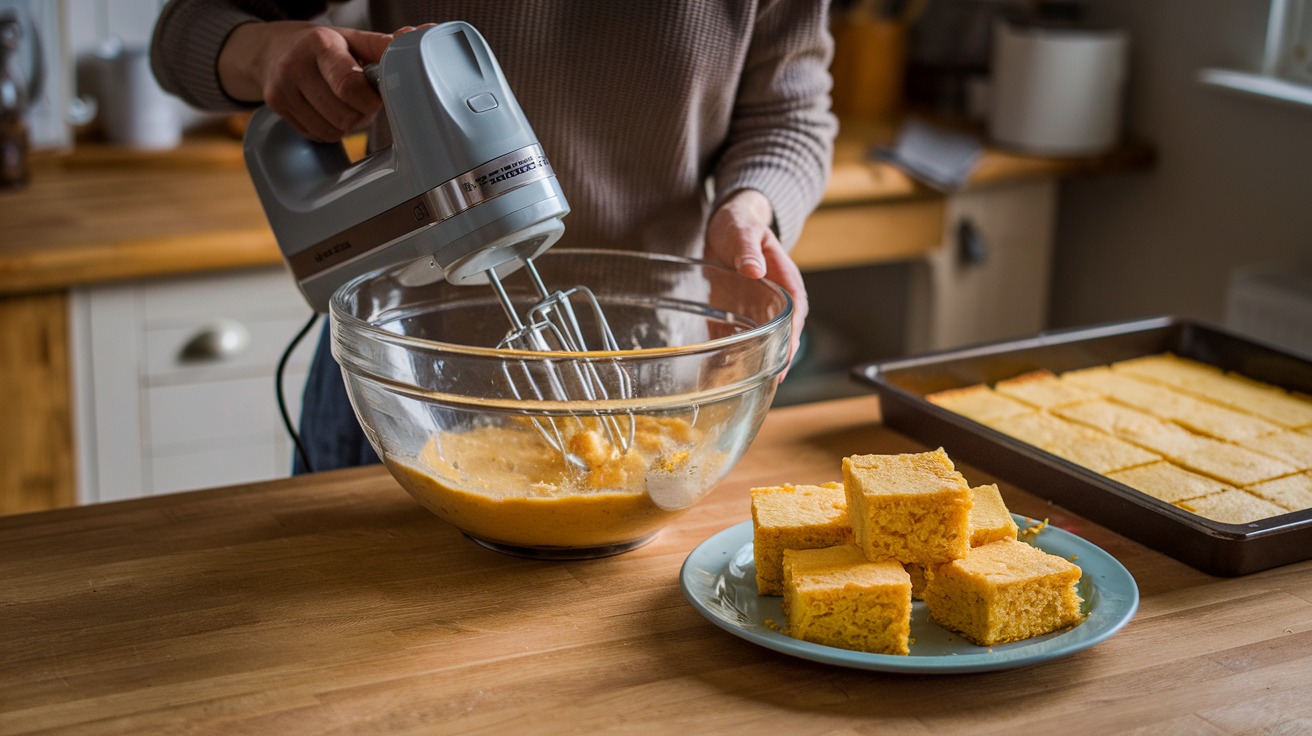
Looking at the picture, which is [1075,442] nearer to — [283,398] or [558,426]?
[558,426]

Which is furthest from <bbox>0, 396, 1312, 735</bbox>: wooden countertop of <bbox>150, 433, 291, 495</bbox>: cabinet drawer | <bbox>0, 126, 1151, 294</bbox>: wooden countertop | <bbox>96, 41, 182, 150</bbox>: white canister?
<bbox>96, 41, 182, 150</bbox>: white canister

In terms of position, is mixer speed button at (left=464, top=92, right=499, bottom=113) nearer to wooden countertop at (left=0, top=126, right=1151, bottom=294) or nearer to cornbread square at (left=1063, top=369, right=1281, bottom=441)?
cornbread square at (left=1063, top=369, right=1281, bottom=441)

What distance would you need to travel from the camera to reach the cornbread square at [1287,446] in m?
1.06

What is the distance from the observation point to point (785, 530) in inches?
31.5

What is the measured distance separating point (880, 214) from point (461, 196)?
4.92ft

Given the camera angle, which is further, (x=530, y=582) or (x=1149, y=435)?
(x=1149, y=435)

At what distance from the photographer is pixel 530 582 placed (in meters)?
0.85

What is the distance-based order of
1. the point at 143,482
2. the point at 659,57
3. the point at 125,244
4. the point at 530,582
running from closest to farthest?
the point at 530,582 → the point at 659,57 → the point at 125,244 → the point at 143,482

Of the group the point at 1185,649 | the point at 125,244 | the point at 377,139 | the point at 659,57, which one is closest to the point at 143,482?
the point at 125,244

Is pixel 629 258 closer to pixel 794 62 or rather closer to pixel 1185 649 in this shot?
pixel 794 62

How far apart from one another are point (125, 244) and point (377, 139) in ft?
2.26

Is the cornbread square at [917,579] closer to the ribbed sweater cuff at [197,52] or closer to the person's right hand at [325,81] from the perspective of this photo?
the person's right hand at [325,81]

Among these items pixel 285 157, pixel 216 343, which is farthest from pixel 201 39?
pixel 216 343

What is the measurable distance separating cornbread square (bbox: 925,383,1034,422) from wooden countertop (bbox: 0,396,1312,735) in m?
0.21
